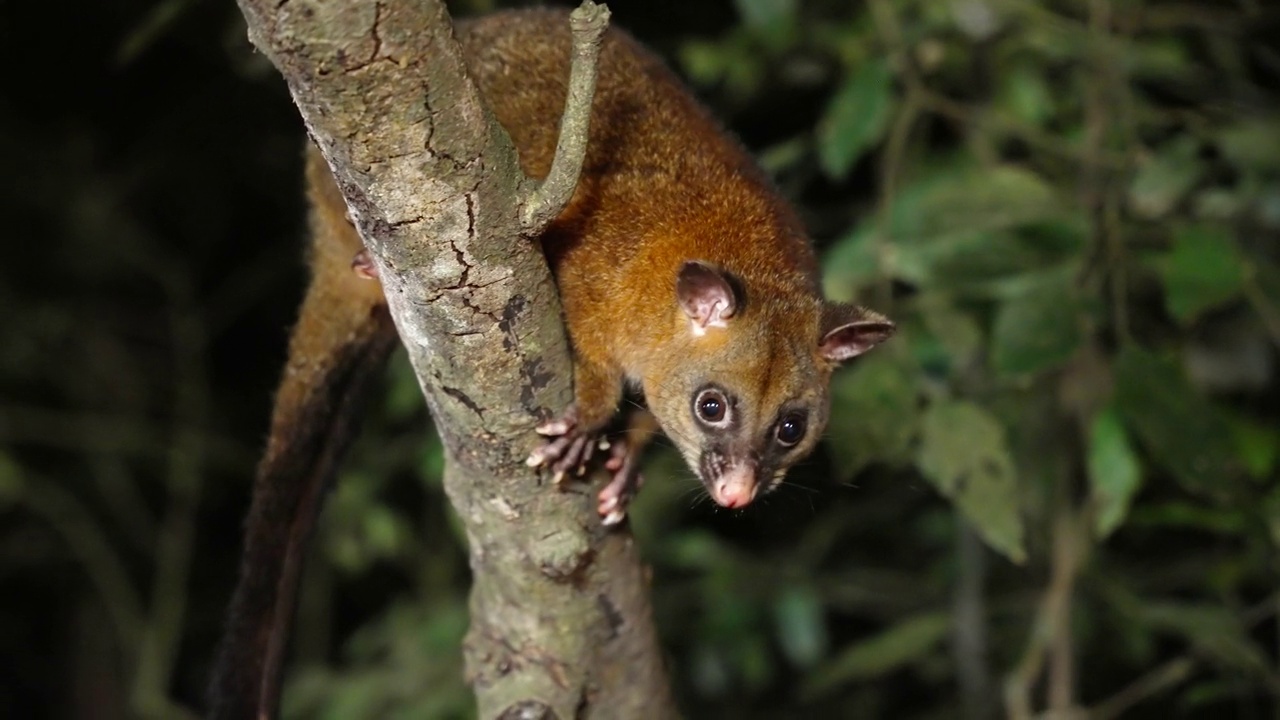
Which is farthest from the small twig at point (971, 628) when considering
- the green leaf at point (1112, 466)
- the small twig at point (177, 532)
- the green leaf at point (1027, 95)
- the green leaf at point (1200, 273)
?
the small twig at point (177, 532)

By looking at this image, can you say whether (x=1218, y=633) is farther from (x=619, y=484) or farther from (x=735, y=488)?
(x=619, y=484)

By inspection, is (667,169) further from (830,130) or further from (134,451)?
(134,451)

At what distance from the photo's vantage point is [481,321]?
1.99 m

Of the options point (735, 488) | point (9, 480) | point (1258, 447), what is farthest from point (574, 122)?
point (9, 480)

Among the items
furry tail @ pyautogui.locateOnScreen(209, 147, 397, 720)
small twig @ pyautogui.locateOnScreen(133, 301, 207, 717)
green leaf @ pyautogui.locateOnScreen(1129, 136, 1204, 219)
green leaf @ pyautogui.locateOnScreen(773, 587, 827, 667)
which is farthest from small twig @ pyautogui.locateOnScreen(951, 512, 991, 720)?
small twig @ pyautogui.locateOnScreen(133, 301, 207, 717)

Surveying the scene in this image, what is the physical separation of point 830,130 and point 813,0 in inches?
39.6

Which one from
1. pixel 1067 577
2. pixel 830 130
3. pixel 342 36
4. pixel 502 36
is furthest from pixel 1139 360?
pixel 342 36

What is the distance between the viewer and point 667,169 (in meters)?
2.77

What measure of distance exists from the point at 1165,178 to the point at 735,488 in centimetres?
149

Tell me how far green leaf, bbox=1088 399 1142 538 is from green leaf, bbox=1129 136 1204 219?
25.3 inches

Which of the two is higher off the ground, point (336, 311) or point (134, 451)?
point (336, 311)

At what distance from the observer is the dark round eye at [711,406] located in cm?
269

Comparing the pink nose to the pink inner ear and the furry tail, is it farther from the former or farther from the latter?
the furry tail

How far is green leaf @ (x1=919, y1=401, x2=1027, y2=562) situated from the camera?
2.71m
